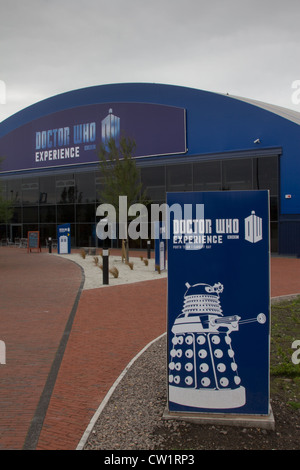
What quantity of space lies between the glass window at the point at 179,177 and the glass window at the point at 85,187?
662 cm

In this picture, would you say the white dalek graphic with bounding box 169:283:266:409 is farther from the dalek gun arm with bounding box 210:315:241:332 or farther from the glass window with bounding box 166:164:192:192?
the glass window with bounding box 166:164:192:192

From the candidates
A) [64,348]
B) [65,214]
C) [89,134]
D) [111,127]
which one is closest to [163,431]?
[64,348]

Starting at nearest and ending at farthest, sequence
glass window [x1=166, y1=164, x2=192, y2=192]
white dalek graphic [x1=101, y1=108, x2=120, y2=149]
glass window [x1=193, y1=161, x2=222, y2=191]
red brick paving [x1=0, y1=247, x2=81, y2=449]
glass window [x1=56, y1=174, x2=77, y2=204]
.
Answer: red brick paving [x1=0, y1=247, x2=81, y2=449], glass window [x1=193, y1=161, x2=222, y2=191], glass window [x1=166, y1=164, x2=192, y2=192], white dalek graphic [x1=101, y1=108, x2=120, y2=149], glass window [x1=56, y1=174, x2=77, y2=204]

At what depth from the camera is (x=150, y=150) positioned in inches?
1223

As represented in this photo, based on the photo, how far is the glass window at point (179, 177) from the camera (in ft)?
97.5

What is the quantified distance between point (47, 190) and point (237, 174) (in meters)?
16.7

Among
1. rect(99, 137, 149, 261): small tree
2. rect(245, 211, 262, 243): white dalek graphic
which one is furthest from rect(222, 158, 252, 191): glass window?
rect(245, 211, 262, 243): white dalek graphic

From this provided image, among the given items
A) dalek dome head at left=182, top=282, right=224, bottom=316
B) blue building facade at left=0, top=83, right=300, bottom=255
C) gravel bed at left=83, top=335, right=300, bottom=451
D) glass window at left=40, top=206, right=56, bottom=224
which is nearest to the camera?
gravel bed at left=83, top=335, right=300, bottom=451

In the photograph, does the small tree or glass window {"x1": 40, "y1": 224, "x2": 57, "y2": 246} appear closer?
the small tree

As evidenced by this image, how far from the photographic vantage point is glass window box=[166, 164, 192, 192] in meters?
29.7

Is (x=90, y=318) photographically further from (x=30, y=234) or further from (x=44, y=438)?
(x=30, y=234)

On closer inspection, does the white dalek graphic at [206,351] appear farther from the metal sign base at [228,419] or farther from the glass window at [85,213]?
the glass window at [85,213]

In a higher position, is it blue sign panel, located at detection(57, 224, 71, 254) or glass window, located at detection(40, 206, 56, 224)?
glass window, located at detection(40, 206, 56, 224)

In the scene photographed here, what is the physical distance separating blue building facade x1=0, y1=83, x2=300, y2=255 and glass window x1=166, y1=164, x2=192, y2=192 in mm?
66
